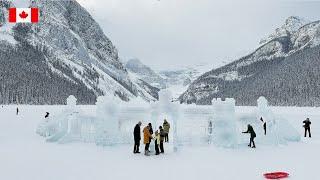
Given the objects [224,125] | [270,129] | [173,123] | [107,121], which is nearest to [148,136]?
[173,123]

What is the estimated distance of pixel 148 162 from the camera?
23906 millimetres

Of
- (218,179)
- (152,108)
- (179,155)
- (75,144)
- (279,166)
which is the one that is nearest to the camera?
(218,179)

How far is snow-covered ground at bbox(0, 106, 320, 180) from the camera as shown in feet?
65.0

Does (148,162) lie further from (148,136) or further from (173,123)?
(173,123)

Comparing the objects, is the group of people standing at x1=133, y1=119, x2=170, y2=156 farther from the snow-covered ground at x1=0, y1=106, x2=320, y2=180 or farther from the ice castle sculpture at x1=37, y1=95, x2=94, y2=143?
the ice castle sculpture at x1=37, y1=95, x2=94, y2=143

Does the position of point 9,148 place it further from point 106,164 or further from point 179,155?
point 179,155

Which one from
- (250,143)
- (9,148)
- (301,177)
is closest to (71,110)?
(9,148)

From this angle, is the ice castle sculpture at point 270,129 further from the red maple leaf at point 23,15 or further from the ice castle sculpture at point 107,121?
the red maple leaf at point 23,15

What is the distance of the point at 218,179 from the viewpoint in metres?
18.9

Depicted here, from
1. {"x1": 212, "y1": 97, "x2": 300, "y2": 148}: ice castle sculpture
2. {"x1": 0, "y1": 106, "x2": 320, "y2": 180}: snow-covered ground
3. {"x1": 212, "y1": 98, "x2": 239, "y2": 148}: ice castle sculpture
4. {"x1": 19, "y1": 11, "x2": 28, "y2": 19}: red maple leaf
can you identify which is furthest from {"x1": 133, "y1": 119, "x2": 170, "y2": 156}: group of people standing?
{"x1": 19, "y1": 11, "x2": 28, "y2": 19}: red maple leaf

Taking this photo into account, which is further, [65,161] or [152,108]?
[152,108]

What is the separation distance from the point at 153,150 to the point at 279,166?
8.14 meters

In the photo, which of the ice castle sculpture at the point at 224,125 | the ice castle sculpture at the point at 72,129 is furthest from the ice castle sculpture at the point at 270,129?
the ice castle sculpture at the point at 72,129

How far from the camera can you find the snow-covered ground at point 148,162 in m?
19.8
